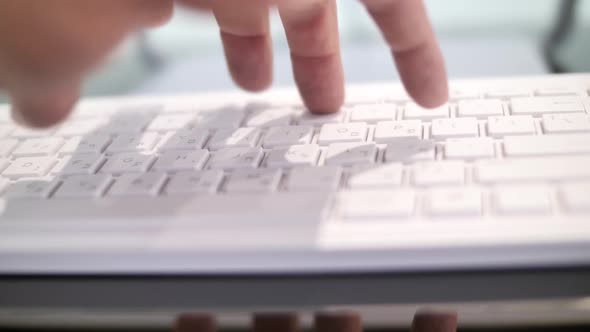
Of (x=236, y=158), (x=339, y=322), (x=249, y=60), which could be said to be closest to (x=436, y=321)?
(x=339, y=322)

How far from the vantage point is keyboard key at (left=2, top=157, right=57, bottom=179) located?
1.36 ft

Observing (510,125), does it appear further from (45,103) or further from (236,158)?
(45,103)

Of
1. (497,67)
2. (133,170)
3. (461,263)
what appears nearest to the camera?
(461,263)

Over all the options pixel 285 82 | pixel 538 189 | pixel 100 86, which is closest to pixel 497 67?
pixel 285 82

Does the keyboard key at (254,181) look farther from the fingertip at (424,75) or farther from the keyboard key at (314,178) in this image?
the fingertip at (424,75)

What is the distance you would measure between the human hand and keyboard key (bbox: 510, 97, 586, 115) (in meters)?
0.16

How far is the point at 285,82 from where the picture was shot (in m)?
0.67

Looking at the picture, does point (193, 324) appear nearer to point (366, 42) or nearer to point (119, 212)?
point (119, 212)

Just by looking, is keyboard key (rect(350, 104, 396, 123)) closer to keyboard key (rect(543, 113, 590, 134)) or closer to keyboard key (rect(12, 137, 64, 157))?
keyboard key (rect(543, 113, 590, 134))

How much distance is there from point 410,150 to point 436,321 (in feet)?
0.33

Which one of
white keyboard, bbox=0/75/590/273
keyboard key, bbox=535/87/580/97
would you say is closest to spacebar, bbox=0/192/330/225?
white keyboard, bbox=0/75/590/273

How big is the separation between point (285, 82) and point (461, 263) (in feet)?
1.35

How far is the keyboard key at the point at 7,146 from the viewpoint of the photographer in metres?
0.46

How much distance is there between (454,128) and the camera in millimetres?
401
